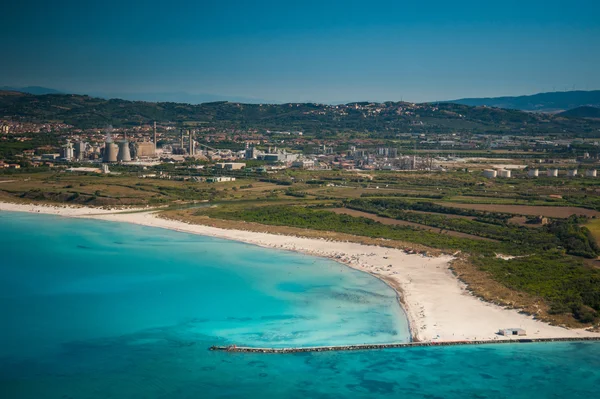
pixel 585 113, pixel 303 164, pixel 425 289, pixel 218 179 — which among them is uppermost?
pixel 585 113

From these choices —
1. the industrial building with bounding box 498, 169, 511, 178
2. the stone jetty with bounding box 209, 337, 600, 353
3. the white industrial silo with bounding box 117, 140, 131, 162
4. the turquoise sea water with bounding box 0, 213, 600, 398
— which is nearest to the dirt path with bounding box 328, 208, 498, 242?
the turquoise sea water with bounding box 0, 213, 600, 398

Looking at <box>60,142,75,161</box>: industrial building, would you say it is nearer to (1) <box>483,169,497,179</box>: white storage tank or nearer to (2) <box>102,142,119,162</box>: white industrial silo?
(2) <box>102,142,119,162</box>: white industrial silo

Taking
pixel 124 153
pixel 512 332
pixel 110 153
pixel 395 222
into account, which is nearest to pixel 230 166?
pixel 124 153

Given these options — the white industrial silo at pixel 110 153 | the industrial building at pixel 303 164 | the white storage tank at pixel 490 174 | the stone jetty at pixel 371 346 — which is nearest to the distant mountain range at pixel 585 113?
the industrial building at pixel 303 164

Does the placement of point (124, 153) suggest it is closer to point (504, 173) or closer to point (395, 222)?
point (504, 173)

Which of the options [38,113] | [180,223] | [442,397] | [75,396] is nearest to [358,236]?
[180,223]
